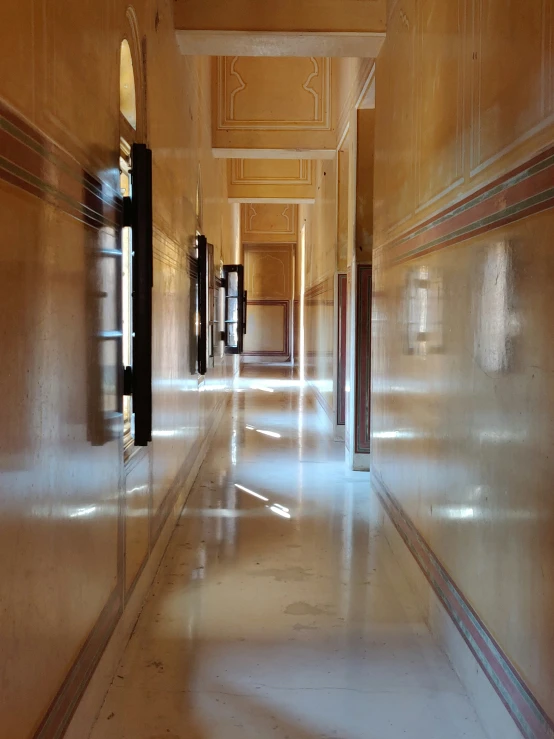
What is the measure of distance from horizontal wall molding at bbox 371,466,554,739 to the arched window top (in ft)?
8.01

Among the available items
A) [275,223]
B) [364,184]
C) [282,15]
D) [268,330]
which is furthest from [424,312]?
[268,330]

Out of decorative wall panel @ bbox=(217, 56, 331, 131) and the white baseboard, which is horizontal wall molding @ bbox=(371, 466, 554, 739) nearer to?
the white baseboard

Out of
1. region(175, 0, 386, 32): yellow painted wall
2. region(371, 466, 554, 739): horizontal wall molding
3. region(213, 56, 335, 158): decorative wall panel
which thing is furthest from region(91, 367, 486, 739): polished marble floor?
region(213, 56, 335, 158): decorative wall panel

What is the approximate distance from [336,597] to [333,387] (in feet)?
14.7

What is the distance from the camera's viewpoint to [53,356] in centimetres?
188

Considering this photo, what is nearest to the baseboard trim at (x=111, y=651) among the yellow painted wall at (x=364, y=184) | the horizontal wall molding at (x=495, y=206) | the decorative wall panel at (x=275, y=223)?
the horizontal wall molding at (x=495, y=206)

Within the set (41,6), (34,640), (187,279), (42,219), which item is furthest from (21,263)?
(187,279)

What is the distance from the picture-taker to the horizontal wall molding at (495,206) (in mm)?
1867

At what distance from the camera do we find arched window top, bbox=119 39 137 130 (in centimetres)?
310

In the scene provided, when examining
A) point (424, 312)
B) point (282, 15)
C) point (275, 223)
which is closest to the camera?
point (424, 312)

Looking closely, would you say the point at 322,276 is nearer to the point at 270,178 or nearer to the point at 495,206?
the point at 270,178

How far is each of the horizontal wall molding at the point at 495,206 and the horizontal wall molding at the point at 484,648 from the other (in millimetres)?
1380

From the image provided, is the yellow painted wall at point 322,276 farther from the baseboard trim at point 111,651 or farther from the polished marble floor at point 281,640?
the baseboard trim at point 111,651

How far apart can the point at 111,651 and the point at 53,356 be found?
133 centimetres
